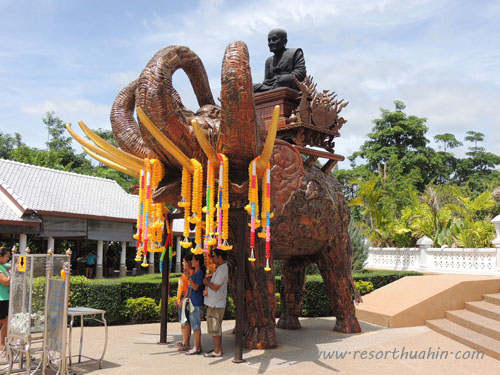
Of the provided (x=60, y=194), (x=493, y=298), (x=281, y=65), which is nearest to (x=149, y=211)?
(x=281, y=65)

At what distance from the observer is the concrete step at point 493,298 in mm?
8578

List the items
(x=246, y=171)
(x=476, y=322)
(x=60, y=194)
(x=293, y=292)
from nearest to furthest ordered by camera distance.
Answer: (x=246, y=171) < (x=476, y=322) < (x=293, y=292) < (x=60, y=194)

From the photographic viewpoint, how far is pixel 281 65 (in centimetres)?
764

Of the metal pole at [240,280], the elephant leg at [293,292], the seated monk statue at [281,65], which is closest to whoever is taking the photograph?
the metal pole at [240,280]

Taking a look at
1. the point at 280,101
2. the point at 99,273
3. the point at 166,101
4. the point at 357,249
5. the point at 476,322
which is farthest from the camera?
the point at 99,273

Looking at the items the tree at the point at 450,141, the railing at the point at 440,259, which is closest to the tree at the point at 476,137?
the tree at the point at 450,141

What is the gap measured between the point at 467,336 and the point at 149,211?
212 inches

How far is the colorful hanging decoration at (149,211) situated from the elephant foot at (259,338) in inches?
72.1

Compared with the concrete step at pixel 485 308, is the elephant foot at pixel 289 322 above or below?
below

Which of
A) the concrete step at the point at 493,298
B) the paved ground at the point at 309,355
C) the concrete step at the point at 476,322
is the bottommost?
the paved ground at the point at 309,355

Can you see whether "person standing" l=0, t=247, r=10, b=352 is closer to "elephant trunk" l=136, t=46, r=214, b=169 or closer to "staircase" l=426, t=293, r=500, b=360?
"elephant trunk" l=136, t=46, r=214, b=169

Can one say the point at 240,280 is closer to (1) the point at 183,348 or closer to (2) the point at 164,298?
(1) the point at 183,348

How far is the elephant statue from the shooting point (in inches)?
208

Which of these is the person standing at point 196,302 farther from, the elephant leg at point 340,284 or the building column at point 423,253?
the building column at point 423,253
